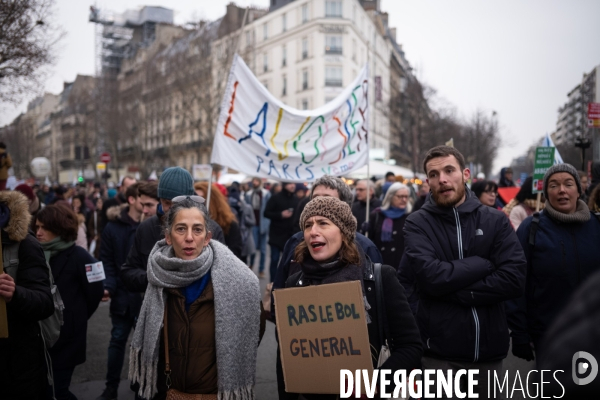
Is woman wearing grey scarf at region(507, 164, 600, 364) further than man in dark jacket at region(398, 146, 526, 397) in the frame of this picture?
Yes

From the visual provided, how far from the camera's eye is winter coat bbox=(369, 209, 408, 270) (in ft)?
20.4

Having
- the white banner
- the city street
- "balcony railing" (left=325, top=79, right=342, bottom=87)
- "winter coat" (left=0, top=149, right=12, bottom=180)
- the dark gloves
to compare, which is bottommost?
the city street

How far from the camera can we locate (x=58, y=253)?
13.0 feet

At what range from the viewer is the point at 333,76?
49.7 metres

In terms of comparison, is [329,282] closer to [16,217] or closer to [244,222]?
[16,217]

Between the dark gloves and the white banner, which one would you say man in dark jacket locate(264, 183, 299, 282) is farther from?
the dark gloves

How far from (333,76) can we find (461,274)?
48508mm

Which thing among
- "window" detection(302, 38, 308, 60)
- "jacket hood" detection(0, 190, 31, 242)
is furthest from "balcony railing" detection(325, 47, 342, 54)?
"jacket hood" detection(0, 190, 31, 242)

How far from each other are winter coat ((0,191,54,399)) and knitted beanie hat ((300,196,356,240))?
5.32 feet

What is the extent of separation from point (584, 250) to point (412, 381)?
1810 mm

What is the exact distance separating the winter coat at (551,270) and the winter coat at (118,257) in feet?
10.5

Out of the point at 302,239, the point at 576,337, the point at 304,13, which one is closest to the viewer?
the point at 576,337

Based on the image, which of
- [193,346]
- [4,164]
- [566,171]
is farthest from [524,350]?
[4,164]

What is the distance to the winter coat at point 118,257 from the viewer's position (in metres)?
4.72
